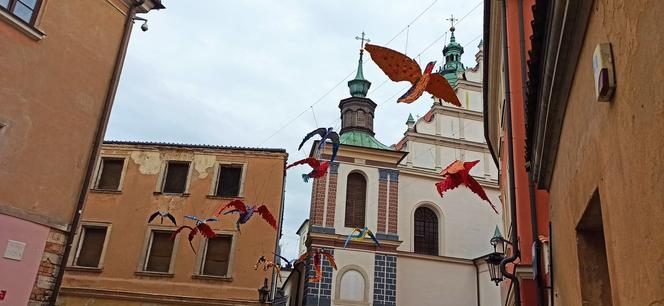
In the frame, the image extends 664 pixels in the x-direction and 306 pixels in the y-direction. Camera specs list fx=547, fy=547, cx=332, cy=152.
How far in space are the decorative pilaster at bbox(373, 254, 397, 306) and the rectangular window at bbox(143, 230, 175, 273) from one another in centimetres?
788

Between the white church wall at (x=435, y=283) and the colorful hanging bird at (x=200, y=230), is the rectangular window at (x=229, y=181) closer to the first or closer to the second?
the colorful hanging bird at (x=200, y=230)

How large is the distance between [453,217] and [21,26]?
18940 millimetres

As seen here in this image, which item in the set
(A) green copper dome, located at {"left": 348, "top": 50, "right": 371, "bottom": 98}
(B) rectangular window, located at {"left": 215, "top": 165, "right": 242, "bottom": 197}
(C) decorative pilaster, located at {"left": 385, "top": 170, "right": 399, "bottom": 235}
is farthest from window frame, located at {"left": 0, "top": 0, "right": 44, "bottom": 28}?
(A) green copper dome, located at {"left": 348, "top": 50, "right": 371, "bottom": 98}

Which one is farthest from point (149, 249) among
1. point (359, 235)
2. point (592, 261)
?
point (592, 261)

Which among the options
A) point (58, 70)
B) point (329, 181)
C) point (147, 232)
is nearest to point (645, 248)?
point (58, 70)

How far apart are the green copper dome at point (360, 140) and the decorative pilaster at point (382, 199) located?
48.9 inches

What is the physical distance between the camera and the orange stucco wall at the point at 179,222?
1716 cm

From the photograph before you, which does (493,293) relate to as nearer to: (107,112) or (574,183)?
(107,112)

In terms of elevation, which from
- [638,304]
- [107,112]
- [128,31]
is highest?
[128,31]

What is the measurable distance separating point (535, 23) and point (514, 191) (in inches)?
168

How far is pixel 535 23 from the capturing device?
4691 mm

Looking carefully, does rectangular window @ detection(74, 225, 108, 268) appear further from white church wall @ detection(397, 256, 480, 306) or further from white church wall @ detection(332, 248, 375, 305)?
white church wall @ detection(397, 256, 480, 306)

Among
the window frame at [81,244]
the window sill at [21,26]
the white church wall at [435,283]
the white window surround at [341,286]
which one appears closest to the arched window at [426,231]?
the white church wall at [435,283]

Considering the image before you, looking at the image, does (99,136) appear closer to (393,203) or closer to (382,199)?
(382,199)
